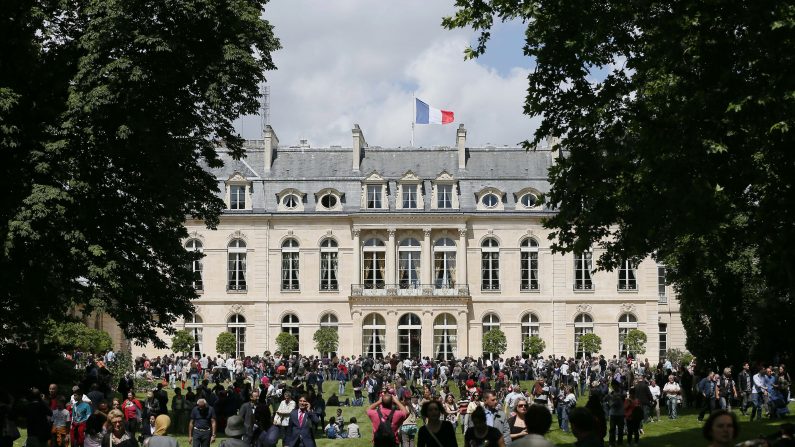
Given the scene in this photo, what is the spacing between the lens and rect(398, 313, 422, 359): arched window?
60750mm

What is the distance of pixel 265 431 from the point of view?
54.8ft

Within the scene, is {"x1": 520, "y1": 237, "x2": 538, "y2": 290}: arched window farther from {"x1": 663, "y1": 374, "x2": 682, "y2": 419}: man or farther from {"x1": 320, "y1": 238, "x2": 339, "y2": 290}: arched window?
{"x1": 663, "y1": 374, "x2": 682, "y2": 419}: man

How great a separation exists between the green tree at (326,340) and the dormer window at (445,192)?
859 centimetres

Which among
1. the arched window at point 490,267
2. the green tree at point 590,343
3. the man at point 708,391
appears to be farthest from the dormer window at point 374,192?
the man at point 708,391

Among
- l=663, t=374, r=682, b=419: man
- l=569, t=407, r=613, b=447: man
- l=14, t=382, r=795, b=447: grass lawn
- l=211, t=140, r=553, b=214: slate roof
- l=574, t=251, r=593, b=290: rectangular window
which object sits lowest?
l=14, t=382, r=795, b=447: grass lawn

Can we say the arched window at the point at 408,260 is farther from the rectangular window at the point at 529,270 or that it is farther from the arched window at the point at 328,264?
the rectangular window at the point at 529,270

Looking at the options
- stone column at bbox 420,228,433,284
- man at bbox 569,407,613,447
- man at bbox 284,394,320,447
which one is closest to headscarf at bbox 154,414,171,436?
man at bbox 284,394,320,447

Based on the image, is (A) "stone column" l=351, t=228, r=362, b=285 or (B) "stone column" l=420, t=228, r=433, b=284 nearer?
(B) "stone column" l=420, t=228, r=433, b=284

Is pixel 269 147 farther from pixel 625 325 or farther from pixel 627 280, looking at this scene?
pixel 625 325

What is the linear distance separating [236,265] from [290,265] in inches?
111

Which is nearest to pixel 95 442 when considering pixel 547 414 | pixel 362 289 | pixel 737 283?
pixel 547 414

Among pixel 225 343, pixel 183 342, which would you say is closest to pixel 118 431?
pixel 183 342

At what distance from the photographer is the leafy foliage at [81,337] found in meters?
54.3

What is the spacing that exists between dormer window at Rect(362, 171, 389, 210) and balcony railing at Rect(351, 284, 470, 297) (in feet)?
13.8
